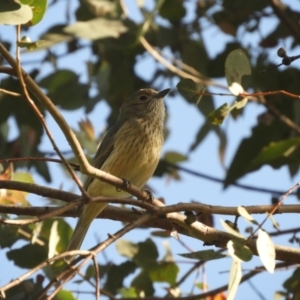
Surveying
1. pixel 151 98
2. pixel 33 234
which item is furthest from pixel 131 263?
pixel 151 98

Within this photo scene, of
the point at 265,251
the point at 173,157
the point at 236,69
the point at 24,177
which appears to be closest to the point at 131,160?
the point at 24,177

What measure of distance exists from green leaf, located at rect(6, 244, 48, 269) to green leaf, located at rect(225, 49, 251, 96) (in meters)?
1.78

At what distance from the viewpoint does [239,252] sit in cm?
285

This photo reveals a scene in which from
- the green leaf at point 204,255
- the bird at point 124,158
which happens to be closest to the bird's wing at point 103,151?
the bird at point 124,158

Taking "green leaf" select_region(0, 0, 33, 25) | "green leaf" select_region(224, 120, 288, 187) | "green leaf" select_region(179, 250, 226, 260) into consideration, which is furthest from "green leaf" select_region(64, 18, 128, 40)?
"green leaf" select_region(179, 250, 226, 260)

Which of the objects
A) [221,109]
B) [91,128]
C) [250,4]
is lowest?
[221,109]

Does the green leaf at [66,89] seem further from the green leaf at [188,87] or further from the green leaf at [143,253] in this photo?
the green leaf at [188,87]

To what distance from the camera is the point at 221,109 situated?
3.44 m

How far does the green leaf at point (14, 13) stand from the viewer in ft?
10.0

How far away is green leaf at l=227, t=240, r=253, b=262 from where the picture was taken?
2.82m

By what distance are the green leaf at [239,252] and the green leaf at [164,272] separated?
2.16 m

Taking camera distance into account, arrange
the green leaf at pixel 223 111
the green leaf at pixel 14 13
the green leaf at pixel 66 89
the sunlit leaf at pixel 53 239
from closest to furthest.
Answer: the green leaf at pixel 14 13, the green leaf at pixel 223 111, the sunlit leaf at pixel 53 239, the green leaf at pixel 66 89

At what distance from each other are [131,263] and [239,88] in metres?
2.03

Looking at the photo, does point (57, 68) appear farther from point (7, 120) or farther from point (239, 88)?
point (239, 88)
